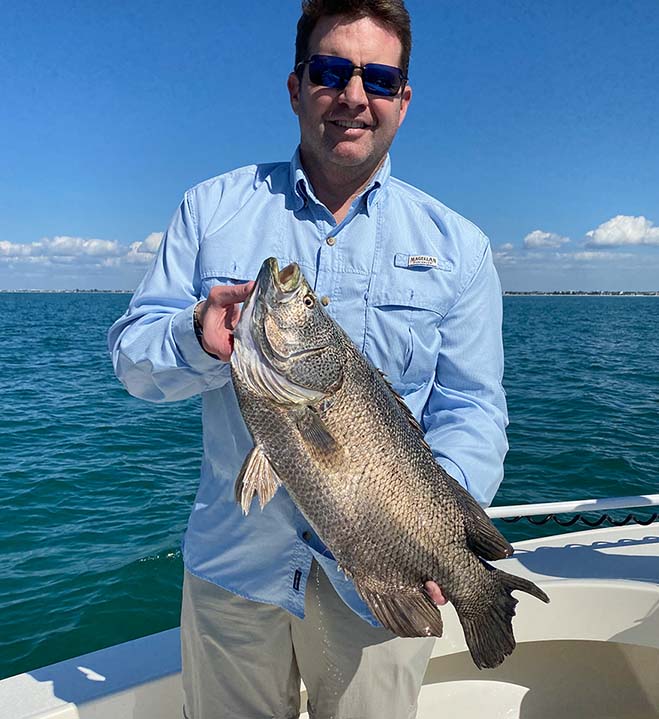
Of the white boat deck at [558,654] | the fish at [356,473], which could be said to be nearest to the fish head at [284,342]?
the fish at [356,473]

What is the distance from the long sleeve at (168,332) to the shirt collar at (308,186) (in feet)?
1.44

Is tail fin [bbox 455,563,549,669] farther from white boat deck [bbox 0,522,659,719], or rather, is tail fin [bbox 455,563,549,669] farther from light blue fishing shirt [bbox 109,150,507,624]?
white boat deck [bbox 0,522,659,719]

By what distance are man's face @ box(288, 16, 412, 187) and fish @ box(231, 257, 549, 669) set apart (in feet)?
2.15

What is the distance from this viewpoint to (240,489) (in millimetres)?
2205

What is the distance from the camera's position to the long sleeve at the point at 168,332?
2.31 m

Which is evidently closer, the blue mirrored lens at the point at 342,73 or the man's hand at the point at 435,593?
the man's hand at the point at 435,593

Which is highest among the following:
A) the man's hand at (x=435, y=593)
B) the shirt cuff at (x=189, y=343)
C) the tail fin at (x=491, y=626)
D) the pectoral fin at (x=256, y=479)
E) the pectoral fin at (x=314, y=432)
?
the shirt cuff at (x=189, y=343)

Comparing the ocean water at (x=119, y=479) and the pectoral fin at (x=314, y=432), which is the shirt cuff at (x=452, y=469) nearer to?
the pectoral fin at (x=314, y=432)

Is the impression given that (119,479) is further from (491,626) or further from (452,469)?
(491,626)

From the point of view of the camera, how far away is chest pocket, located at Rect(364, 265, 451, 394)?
2.70 m

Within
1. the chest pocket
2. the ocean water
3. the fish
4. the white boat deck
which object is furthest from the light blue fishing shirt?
the ocean water

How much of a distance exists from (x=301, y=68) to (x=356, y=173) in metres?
0.47

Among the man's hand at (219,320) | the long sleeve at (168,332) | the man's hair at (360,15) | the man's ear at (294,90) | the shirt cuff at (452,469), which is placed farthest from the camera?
the man's ear at (294,90)

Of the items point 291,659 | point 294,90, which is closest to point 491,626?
point 291,659
